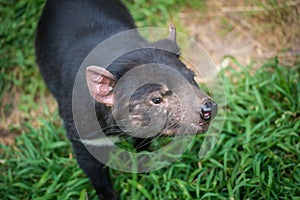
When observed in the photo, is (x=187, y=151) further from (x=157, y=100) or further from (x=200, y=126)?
(x=157, y=100)

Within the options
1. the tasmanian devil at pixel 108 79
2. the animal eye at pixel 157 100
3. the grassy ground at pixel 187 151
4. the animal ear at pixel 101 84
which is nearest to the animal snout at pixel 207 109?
the tasmanian devil at pixel 108 79

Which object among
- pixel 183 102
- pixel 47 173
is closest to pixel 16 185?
pixel 47 173

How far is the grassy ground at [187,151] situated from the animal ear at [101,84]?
36.8 inches

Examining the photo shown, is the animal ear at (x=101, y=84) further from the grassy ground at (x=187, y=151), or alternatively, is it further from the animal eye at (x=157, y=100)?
the grassy ground at (x=187, y=151)

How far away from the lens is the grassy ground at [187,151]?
10.0 ft

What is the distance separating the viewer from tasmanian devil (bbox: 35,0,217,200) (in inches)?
92.3

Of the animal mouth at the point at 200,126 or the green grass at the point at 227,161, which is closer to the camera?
the animal mouth at the point at 200,126

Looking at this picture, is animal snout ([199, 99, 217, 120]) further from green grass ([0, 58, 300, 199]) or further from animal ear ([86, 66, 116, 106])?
green grass ([0, 58, 300, 199])

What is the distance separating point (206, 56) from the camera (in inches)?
165

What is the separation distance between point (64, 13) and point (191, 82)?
120 cm

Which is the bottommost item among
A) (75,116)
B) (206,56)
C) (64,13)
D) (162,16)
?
(75,116)

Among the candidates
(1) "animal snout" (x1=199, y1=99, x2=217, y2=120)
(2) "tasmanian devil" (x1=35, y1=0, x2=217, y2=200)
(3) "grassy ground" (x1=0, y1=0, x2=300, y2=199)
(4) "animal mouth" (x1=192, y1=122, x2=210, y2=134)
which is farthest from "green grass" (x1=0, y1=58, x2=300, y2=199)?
(1) "animal snout" (x1=199, y1=99, x2=217, y2=120)

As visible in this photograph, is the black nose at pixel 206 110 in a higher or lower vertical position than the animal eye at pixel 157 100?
higher

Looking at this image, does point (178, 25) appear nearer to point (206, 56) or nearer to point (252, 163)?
point (206, 56)
